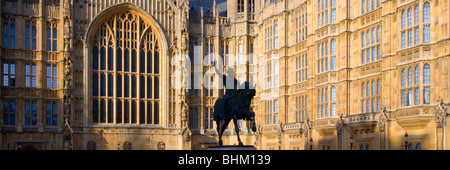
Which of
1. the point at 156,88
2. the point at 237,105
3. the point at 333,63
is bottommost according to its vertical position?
the point at 237,105

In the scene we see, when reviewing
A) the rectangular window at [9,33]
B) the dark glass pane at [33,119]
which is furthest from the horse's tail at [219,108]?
the rectangular window at [9,33]

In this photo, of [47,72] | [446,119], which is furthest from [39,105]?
[446,119]

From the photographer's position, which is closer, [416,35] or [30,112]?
[416,35]

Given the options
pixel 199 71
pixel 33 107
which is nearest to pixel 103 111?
pixel 33 107

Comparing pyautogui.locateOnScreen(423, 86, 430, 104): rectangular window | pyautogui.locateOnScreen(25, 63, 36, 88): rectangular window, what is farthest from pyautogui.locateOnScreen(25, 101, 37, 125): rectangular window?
pyautogui.locateOnScreen(423, 86, 430, 104): rectangular window

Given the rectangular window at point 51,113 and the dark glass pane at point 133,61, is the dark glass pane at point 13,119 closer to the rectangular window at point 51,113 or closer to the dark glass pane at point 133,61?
the rectangular window at point 51,113

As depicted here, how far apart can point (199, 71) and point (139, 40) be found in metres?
7.21

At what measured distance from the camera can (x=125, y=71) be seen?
61.3 metres

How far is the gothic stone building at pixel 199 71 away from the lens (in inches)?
1735

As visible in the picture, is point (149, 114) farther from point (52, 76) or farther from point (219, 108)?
point (219, 108)

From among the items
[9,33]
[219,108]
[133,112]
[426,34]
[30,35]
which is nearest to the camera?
[219,108]

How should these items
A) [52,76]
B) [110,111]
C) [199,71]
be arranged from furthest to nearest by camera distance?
[199,71] < [110,111] < [52,76]

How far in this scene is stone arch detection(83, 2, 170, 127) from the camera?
59156 mm

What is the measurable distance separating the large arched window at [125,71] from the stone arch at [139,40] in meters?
0.32
